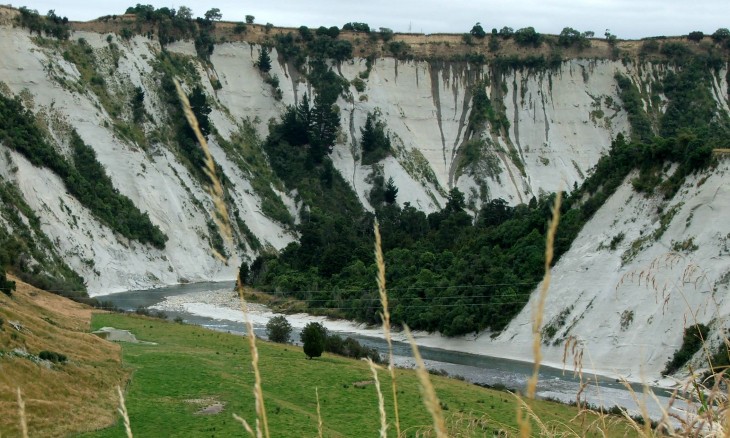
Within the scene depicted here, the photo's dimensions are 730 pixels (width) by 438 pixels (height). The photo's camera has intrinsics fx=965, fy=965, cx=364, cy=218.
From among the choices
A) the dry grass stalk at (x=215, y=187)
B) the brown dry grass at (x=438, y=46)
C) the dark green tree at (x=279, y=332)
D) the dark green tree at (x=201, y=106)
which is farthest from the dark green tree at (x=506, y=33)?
the dry grass stalk at (x=215, y=187)

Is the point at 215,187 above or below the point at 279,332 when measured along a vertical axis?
above

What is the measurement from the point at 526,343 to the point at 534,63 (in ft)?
211

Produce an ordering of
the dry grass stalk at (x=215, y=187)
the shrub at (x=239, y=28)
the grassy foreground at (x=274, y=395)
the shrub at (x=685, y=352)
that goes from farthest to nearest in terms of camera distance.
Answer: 1. the shrub at (x=239, y=28)
2. the shrub at (x=685, y=352)
3. the grassy foreground at (x=274, y=395)
4. the dry grass stalk at (x=215, y=187)

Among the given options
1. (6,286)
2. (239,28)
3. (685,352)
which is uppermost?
(239,28)

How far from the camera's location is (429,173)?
4087 inches

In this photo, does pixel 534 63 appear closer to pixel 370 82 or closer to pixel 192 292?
pixel 370 82

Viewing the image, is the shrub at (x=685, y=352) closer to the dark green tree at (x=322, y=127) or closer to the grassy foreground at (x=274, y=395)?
the grassy foreground at (x=274, y=395)

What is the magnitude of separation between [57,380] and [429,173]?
77766mm

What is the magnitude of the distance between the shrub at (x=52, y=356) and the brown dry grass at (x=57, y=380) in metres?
0.23

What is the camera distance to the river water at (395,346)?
38281mm

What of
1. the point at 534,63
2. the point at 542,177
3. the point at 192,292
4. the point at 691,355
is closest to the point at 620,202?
the point at 691,355

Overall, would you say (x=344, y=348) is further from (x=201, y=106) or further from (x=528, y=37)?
(x=528, y=37)

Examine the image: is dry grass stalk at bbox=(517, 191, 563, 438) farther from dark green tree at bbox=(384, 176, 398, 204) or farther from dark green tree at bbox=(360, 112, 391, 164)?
dark green tree at bbox=(360, 112, 391, 164)

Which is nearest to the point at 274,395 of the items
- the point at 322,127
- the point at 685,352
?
the point at 685,352
